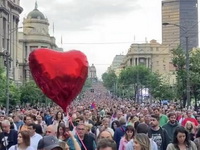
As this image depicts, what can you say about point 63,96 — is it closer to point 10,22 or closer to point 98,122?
point 98,122

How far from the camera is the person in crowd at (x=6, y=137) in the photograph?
1073 centimetres

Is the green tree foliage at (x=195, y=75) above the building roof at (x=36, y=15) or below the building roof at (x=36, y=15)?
below

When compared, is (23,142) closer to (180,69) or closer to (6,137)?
(6,137)

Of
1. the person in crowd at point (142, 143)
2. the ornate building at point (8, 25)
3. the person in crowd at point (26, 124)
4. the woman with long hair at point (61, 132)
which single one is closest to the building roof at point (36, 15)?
the ornate building at point (8, 25)

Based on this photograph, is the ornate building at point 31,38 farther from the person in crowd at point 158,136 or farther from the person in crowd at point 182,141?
the person in crowd at point 182,141

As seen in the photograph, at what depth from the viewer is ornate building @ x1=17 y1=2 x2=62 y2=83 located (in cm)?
10775

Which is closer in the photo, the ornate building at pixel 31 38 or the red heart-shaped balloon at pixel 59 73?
the red heart-shaped balloon at pixel 59 73

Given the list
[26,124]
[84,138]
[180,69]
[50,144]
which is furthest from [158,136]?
[180,69]

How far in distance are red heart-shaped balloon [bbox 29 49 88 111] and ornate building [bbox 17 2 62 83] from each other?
94319mm

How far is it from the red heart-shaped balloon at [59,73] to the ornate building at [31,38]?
3713 inches

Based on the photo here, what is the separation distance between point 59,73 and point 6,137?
3509 millimetres

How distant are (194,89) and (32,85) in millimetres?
24229

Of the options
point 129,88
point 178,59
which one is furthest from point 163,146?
point 129,88

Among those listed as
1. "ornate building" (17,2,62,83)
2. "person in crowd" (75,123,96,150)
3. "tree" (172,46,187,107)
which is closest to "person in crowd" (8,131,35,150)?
"person in crowd" (75,123,96,150)
